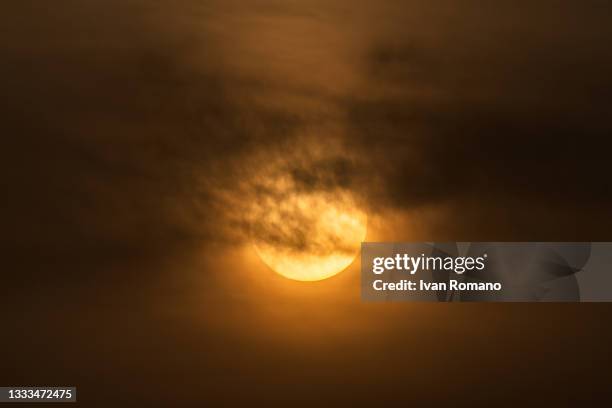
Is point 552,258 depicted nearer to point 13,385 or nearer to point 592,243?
point 592,243

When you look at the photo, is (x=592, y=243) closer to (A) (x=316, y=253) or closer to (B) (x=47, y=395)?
(A) (x=316, y=253)

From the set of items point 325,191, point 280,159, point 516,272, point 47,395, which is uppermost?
point 280,159

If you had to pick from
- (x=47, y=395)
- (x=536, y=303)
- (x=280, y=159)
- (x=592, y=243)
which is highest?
(x=280, y=159)

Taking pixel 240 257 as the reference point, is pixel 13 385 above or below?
below

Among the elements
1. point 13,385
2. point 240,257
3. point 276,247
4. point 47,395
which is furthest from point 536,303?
point 13,385

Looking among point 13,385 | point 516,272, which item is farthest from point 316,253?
point 13,385

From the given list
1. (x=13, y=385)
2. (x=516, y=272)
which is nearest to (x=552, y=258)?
(x=516, y=272)

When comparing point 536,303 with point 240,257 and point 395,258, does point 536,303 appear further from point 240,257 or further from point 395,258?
point 240,257
